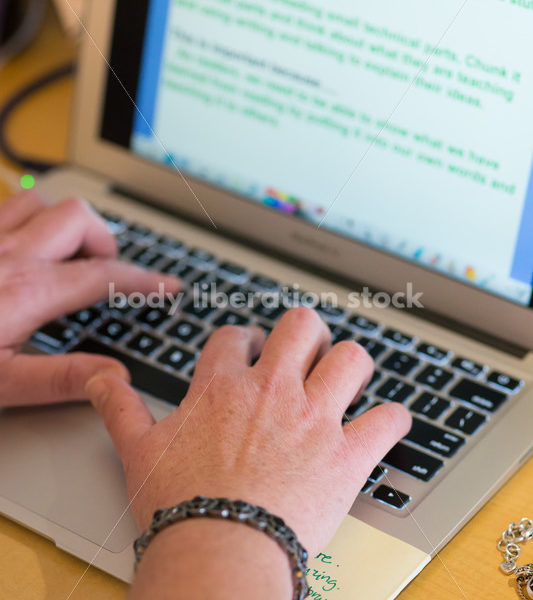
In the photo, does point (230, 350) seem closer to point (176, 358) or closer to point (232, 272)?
point (176, 358)

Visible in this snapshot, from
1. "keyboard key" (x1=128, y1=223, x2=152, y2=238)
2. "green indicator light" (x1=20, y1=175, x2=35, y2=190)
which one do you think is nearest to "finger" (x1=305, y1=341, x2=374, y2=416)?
"keyboard key" (x1=128, y1=223, x2=152, y2=238)

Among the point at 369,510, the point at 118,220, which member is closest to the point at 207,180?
the point at 118,220

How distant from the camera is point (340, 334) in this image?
0.75m

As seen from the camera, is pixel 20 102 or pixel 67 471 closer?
pixel 67 471

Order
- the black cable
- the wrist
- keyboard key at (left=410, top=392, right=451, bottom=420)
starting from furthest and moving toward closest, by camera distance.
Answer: the black cable → keyboard key at (left=410, top=392, right=451, bottom=420) → the wrist

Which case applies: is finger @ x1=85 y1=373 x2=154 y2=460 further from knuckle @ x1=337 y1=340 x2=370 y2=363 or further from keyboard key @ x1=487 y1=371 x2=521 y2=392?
keyboard key @ x1=487 y1=371 x2=521 y2=392

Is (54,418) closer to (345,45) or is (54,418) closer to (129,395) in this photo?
(129,395)

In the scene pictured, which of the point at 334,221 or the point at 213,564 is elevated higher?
the point at 334,221

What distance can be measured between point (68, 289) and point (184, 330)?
0.36 feet

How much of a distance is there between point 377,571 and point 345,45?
0.46 metres

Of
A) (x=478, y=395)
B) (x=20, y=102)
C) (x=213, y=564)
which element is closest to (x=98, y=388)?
(x=213, y=564)

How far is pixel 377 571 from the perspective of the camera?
552 millimetres

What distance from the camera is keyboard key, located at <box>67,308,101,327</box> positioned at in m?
0.76

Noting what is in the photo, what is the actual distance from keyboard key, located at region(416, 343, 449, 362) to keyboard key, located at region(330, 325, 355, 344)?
62mm
